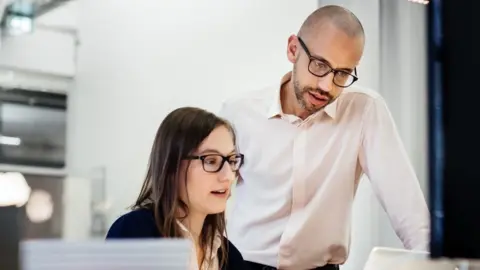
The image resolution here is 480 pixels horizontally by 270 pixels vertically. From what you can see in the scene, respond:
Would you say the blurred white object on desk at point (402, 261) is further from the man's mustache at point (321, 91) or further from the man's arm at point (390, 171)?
the man's mustache at point (321, 91)

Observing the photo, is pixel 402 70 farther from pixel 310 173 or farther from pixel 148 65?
pixel 148 65

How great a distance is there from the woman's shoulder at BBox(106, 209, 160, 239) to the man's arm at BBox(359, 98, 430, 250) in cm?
66

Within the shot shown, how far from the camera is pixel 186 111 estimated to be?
65.8 inches

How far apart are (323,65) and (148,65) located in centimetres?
144

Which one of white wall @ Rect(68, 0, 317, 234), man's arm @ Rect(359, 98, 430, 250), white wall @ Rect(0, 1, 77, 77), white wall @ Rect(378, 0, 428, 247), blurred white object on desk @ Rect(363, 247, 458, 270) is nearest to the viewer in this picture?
blurred white object on desk @ Rect(363, 247, 458, 270)

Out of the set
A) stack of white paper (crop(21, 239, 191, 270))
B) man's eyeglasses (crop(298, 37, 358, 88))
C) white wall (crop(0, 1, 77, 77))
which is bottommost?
stack of white paper (crop(21, 239, 191, 270))

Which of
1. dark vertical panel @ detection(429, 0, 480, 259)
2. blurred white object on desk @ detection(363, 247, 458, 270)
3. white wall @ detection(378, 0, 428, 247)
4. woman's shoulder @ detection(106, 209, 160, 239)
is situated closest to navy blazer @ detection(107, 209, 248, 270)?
woman's shoulder @ detection(106, 209, 160, 239)

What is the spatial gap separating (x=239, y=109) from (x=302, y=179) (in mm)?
265

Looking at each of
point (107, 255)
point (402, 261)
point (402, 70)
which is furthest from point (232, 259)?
point (402, 70)

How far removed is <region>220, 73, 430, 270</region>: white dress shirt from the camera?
197 centimetres

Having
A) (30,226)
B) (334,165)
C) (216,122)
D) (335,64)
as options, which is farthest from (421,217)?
(30,226)

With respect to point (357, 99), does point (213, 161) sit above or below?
below

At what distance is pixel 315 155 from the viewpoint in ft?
6.82

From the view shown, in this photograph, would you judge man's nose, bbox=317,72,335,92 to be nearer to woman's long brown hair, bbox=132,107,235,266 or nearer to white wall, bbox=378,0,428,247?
woman's long brown hair, bbox=132,107,235,266
